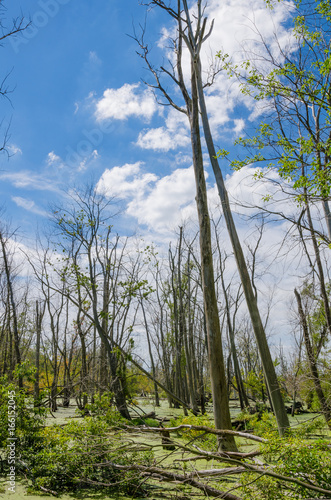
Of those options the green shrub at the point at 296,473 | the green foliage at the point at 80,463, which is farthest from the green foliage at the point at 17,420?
the green shrub at the point at 296,473

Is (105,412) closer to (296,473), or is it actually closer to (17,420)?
(17,420)

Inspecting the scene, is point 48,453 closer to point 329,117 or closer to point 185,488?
point 185,488

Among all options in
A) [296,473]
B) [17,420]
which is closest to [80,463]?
[17,420]

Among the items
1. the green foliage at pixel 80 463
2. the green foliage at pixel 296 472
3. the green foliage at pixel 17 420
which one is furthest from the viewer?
the green foliage at pixel 17 420

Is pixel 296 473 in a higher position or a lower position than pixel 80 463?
higher

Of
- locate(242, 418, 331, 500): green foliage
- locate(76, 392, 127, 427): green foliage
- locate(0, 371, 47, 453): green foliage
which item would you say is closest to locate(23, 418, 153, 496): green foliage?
locate(0, 371, 47, 453): green foliage

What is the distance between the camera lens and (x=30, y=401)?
609 cm

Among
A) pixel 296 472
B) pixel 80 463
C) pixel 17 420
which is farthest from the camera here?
pixel 17 420

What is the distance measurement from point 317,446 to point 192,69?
24.7 feet

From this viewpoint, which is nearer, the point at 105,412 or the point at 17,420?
the point at 17,420

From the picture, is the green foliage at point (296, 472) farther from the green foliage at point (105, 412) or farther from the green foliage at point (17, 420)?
the green foliage at point (17, 420)

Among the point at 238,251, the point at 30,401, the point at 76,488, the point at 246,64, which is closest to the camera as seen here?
the point at 76,488

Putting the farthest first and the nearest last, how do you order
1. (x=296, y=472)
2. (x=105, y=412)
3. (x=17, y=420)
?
(x=105, y=412), (x=17, y=420), (x=296, y=472)

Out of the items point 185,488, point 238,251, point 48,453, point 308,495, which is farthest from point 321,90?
point 48,453
